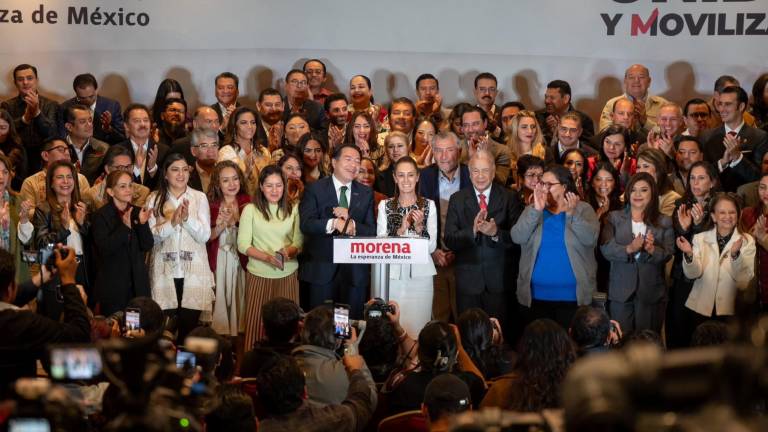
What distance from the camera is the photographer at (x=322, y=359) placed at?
404cm

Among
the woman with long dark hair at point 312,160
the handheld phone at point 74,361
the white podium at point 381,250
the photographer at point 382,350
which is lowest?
the photographer at point 382,350

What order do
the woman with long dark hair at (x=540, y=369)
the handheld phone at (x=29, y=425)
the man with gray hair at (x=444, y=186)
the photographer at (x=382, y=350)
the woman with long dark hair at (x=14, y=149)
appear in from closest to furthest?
the handheld phone at (x=29, y=425)
the woman with long dark hair at (x=540, y=369)
the photographer at (x=382, y=350)
the man with gray hair at (x=444, y=186)
the woman with long dark hair at (x=14, y=149)

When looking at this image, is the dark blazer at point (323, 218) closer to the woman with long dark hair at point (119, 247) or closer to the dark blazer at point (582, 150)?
the woman with long dark hair at point (119, 247)

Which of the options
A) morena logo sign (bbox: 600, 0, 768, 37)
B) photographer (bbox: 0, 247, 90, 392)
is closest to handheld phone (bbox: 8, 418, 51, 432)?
photographer (bbox: 0, 247, 90, 392)

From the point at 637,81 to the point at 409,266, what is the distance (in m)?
2.99

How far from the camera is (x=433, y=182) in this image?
672 centimetres

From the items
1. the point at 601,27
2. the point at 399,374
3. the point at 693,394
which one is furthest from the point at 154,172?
the point at 693,394

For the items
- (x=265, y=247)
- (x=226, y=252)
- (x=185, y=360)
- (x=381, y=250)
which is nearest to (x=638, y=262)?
(x=381, y=250)

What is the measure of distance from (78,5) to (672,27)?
5079mm

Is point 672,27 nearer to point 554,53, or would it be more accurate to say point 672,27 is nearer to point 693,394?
point 554,53

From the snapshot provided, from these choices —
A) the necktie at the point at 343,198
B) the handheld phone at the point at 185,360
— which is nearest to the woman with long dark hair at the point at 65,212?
the necktie at the point at 343,198

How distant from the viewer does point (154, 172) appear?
288 inches

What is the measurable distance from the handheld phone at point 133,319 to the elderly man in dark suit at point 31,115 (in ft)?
11.8

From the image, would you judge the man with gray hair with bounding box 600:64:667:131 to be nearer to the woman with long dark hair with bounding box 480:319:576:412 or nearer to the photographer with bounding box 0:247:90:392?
the woman with long dark hair with bounding box 480:319:576:412
